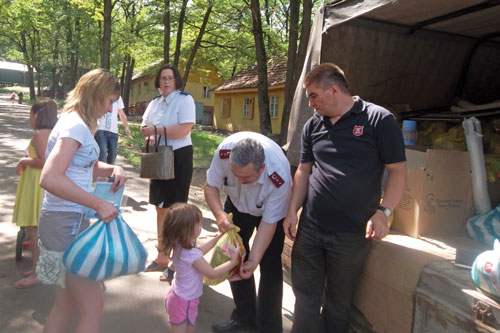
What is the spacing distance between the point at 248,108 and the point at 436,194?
2271 centimetres

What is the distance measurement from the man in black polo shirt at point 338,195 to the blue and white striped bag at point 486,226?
3.52 ft

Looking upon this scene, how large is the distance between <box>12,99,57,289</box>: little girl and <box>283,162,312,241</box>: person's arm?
6.81 ft

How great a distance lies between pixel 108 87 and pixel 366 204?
1739 mm

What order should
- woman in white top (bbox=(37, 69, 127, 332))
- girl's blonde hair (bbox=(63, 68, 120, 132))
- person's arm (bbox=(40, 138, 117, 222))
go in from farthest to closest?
1. girl's blonde hair (bbox=(63, 68, 120, 132))
2. woman in white top (bbox=(37, 69, 127, 332))
3. person's arm (bbox=(40, 138, 117, 222))

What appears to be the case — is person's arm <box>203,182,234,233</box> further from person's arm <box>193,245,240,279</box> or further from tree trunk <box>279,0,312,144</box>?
tree trunk <box>279,0,312,144</box>

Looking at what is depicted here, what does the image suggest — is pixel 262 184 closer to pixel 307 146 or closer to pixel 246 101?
pixel 307 146

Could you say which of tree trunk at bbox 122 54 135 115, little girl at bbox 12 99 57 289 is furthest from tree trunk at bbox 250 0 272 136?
tree trunk at bbox 122 54 135 115

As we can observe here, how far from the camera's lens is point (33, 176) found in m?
3.76

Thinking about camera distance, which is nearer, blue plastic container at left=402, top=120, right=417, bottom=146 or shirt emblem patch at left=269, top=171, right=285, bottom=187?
shirt emblem patch at left=269, top=171, right=285, bottom=187

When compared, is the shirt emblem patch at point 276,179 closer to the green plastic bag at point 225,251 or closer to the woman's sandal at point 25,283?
the green plastic bag at point 225,251

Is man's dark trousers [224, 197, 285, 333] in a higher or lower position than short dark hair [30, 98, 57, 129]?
lower

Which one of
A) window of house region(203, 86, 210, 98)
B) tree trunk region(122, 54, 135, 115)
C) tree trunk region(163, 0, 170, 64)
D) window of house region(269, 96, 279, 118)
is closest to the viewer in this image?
tree trunk region(163, 0, 170, 64)

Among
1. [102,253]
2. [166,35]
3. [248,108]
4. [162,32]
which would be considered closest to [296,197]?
[102,253]

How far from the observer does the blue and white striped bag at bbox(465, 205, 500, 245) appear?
303 cm
